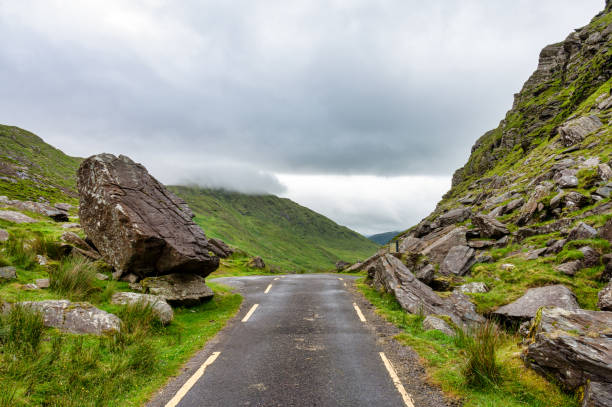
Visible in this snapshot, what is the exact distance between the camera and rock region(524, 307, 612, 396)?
537 cm

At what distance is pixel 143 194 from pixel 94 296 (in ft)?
17.4

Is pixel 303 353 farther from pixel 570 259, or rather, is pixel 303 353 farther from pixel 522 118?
pixel 522 118

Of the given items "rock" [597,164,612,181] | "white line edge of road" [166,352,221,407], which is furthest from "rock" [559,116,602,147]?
"white line edge of road" [166,352,221,407]

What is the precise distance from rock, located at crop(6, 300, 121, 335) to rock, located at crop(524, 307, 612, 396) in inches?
410

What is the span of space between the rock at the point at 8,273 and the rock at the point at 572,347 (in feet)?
→ 48.2

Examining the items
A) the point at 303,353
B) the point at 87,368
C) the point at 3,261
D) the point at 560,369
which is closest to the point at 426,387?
the point at 560,369

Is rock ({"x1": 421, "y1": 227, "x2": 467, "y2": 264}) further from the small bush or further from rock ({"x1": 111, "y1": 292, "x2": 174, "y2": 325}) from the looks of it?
the small bush

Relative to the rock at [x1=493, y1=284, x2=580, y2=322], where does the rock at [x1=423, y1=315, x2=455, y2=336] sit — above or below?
below

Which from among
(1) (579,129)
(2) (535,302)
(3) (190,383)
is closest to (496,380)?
(3) (190,383)

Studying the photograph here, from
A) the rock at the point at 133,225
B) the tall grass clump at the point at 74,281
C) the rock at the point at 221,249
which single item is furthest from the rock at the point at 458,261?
the rock at the point at 221,249

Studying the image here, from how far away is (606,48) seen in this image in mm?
51625

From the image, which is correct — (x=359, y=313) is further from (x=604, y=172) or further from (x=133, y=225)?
(x=604, y=172)

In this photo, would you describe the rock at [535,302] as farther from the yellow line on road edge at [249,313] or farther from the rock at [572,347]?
the yellow line on road edge at [249,313]

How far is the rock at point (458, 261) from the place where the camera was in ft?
63.7
